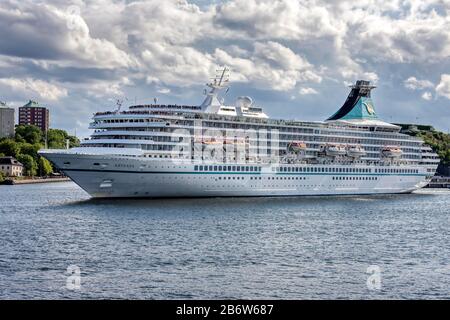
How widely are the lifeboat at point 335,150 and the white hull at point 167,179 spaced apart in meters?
3.44

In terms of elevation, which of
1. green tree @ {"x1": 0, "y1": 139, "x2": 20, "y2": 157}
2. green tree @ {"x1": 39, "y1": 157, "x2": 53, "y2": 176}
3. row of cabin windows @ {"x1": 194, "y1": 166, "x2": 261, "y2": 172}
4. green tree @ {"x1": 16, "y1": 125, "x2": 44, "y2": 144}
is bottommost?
row of cabin windows @ {"x1": 194, "y1": 166, "x2": 261, "y2": 172}

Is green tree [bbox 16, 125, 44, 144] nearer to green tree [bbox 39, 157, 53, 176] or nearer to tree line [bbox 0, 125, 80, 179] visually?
tree line [bbox 0, 125, 80, 179]

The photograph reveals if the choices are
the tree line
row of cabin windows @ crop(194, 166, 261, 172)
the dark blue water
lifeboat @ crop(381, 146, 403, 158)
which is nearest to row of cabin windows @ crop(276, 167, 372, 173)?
row of cabin windows @ crop(194, 166, 261, 172)

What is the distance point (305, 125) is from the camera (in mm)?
84000

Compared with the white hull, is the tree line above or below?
above

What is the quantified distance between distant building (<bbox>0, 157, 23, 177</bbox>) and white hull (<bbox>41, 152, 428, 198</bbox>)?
250ft

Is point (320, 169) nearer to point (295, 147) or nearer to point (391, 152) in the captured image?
point (295, 147)

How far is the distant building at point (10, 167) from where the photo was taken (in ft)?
455

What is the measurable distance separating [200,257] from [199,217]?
17.0m

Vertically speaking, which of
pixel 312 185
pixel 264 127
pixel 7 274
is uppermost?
pixel 264 127

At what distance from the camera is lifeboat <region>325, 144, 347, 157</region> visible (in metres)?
83.4
